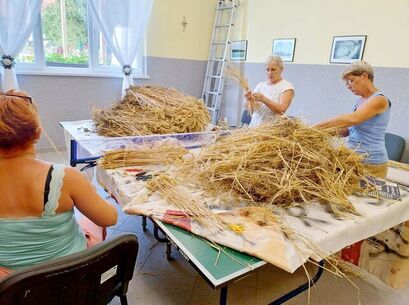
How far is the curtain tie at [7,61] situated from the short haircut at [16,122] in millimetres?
3152

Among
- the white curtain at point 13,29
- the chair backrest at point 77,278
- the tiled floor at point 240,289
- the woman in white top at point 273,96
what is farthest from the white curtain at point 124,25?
the chair backrest at point 77,278

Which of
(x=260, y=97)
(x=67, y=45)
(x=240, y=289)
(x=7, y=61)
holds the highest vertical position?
(x=67, y=45)

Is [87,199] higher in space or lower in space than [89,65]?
lower

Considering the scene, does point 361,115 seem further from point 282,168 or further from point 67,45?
point 67,45

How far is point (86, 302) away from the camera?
3.14 feet

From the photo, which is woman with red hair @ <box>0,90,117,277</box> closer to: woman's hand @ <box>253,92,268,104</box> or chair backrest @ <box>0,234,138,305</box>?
chair backrest @ <box>0,234,138,305</box>

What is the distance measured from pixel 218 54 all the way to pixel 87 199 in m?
4.61

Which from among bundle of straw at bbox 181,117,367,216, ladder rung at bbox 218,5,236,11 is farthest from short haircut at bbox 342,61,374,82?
ladder rung at bbox 218,5,236,11

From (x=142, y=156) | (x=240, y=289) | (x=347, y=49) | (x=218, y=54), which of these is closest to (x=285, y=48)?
(x=347, y=49)

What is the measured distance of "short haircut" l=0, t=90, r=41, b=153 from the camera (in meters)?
0.92

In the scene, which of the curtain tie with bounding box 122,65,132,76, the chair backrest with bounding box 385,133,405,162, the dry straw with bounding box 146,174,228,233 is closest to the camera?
the dry straw with bounding box 146,174,228,233

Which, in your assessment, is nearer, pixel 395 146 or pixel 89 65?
pixel 395 146

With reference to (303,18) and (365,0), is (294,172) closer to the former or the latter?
(365,0)

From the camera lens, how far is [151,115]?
7.18ft
